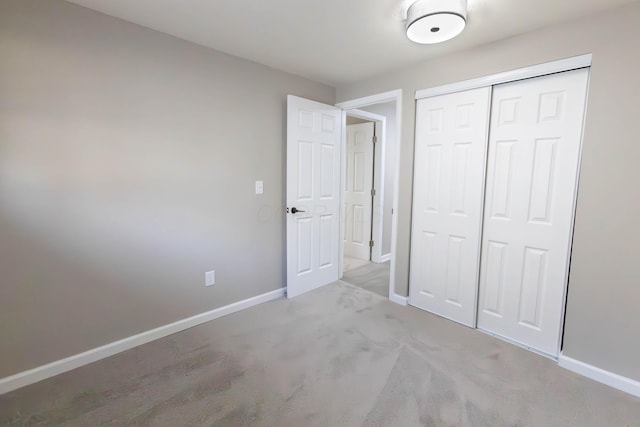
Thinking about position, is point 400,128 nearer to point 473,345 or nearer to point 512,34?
point 512,34

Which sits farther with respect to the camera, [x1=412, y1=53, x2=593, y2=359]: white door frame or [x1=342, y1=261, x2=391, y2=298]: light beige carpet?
[x1=342, y1=261, x2=391, y2=298]: light beige carpet

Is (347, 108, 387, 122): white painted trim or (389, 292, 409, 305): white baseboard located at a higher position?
(347, 108, 387, 122): white painted trim

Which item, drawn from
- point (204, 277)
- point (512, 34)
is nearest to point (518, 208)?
point (512, 34)

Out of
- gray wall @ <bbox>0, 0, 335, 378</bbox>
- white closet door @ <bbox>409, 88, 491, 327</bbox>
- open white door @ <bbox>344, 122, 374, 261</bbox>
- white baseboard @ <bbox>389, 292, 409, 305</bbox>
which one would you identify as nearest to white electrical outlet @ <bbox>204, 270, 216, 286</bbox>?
gray wall @ <bbox>0, 0, 335, 378</bbox>

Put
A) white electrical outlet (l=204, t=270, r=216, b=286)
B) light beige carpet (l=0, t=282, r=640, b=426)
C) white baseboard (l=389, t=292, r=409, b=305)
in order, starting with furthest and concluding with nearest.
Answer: white baseboard (l=389, t=292, r=409, b=305) < white electrical outlet (l=204, t=270, r=216, b=286) < light beige carpet (l=0, t=282, r=640, b=426)

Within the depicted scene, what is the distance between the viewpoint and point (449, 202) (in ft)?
8.64

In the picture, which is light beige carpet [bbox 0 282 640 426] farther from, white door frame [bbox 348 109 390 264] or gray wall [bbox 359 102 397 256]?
gray wall [bbox 359 102 397 256]

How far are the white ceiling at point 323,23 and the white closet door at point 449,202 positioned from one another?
1.62 ft

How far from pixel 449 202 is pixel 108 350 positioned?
2880 mm

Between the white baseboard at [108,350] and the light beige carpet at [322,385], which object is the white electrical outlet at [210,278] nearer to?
the white baseboard at [108,350]

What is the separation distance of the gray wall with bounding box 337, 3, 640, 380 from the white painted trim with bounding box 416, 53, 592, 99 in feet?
0.13

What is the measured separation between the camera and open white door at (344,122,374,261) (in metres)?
4.48

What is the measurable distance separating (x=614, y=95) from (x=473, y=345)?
1886 mm

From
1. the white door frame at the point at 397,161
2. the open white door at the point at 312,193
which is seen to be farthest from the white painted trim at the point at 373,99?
the open white door at the point at 312,193
